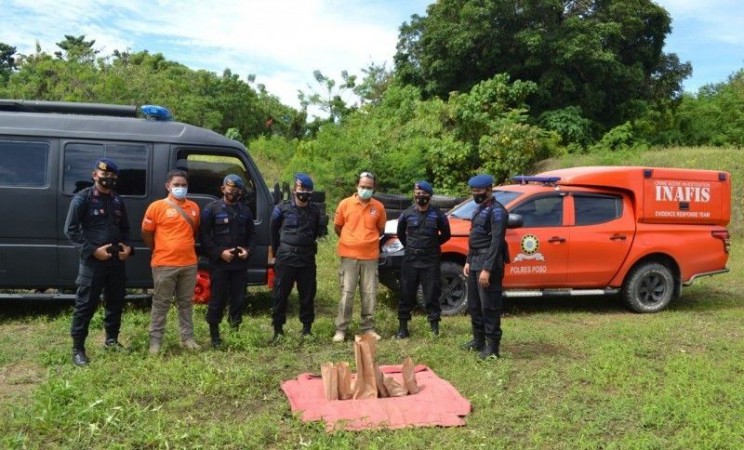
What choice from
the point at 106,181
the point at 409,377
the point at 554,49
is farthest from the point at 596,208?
the point at 554,49

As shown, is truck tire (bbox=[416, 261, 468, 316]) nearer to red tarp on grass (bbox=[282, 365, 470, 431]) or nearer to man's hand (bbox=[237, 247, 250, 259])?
man's hand (bbox=[237, 247, 250, 259])

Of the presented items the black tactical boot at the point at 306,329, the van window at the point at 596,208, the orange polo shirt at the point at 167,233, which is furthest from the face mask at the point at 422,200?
the van window at the point at 596,208

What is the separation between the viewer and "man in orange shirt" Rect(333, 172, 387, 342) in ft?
22.0

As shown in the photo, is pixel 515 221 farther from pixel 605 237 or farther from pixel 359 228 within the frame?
pixel 359 228

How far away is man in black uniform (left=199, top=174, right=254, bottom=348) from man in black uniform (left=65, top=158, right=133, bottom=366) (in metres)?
0.79

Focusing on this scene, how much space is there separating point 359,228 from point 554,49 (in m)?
17.4

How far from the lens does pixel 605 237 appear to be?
8656 millimetres

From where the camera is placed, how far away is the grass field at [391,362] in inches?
169

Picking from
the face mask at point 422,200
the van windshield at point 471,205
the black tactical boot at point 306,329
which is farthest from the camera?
the van windshield at point 471,205

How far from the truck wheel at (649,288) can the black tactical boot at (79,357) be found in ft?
22.2

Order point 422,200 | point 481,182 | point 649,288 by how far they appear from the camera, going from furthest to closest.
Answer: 1. point 649,288
2. point 422,200
3. point 481,182

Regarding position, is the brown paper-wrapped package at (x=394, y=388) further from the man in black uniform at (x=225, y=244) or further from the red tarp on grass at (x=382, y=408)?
the man in black uniform at (x=225, y=244)

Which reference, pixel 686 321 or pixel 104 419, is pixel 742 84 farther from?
pixel 104 419

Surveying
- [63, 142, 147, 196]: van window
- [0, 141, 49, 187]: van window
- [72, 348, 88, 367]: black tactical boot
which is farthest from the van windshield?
[0, 141, 49, 187]: van window
